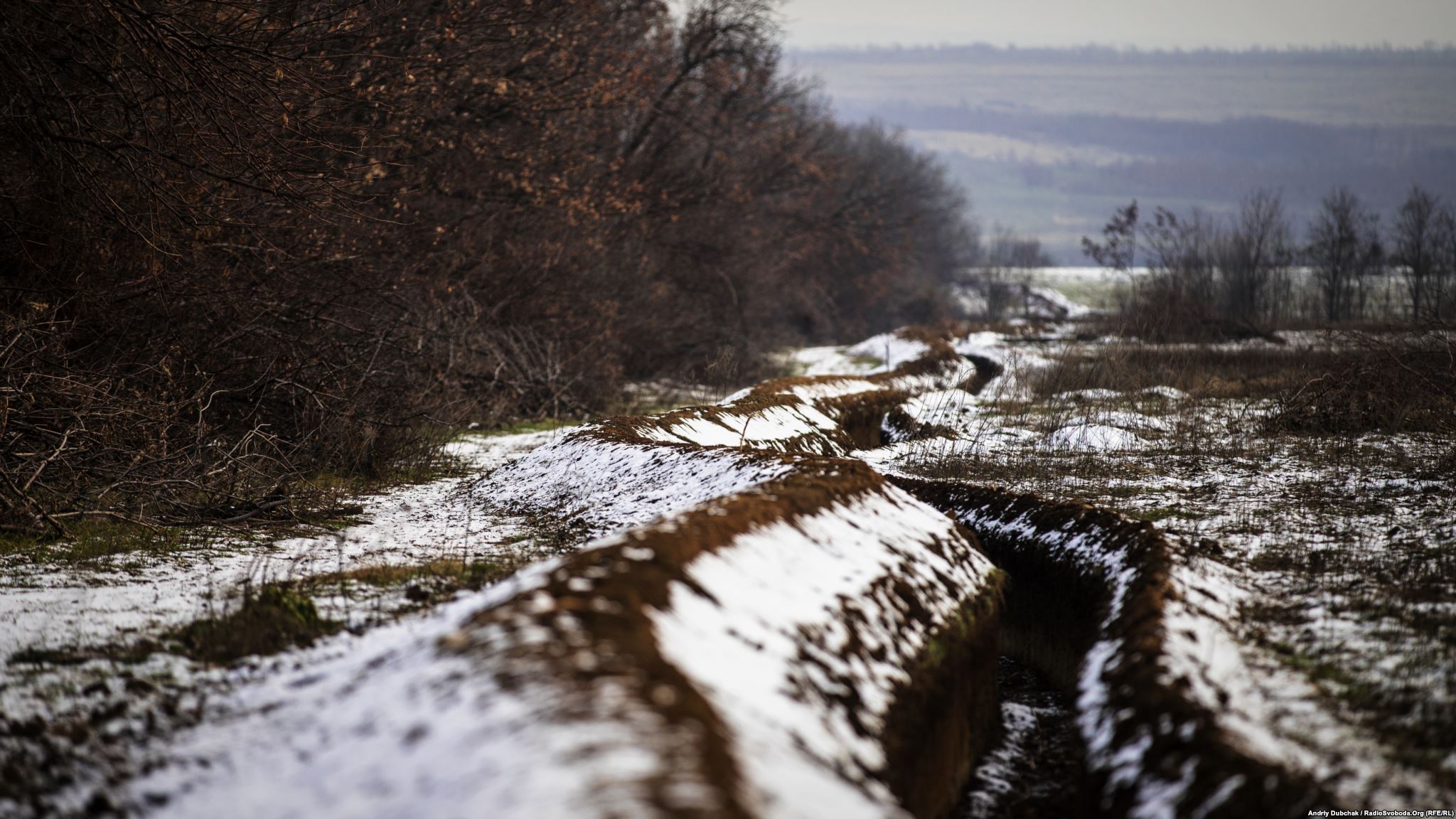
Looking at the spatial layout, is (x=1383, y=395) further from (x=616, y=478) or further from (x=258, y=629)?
(x=258, y=629)

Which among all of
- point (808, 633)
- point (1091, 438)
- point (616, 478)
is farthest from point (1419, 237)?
point (808, 633)

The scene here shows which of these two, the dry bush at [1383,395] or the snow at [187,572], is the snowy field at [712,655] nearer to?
the snow at [187,572]

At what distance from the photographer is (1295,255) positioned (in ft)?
143

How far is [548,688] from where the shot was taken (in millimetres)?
2643

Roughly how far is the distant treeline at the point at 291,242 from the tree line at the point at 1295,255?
23571 millimetres

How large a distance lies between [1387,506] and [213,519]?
831 cm

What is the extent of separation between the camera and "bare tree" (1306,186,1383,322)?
134 ft

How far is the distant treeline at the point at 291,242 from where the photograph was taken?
701cm

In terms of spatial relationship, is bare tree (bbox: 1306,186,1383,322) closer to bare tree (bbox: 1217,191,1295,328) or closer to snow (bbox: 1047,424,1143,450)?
bare tree (bbox: 1217,191,1295,328)

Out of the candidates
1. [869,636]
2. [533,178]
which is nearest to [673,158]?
[533,178]

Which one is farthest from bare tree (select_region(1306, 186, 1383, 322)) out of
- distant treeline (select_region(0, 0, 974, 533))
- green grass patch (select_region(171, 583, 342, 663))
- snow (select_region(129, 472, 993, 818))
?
green grass patch (select_region(171, 583, 342, 663))

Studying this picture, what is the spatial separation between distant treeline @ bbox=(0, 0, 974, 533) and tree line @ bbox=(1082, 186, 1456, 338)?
23.6 metres

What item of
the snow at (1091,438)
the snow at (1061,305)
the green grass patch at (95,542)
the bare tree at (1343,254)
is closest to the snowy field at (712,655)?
the green grass patch at (95,542)

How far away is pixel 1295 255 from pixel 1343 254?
6.36ft
